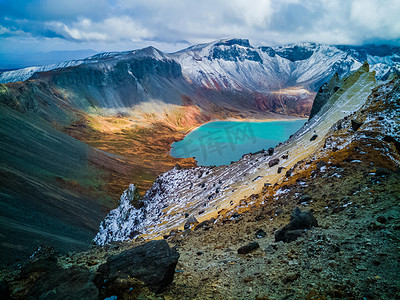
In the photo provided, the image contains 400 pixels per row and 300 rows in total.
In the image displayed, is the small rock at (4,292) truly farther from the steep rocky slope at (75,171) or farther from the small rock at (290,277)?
the steep rocky slope at (75,171)

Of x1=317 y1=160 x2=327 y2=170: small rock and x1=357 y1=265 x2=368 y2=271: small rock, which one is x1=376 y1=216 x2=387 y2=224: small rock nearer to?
x1=357 y1=265 x2=368 y2=271: small rock

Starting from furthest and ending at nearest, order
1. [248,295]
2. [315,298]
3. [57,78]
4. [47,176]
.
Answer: [57,78], [47,176], [248,295], [315,298]

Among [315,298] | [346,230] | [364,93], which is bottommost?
[315,298]

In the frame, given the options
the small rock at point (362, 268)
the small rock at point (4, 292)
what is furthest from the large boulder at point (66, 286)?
the small rock at point (362, 268)

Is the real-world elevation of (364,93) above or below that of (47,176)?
above

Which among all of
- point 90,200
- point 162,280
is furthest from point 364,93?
point 90,200

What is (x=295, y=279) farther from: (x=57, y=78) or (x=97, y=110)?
(x=57, y=78)

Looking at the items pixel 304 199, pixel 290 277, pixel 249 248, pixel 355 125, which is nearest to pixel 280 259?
pixel 290 277
